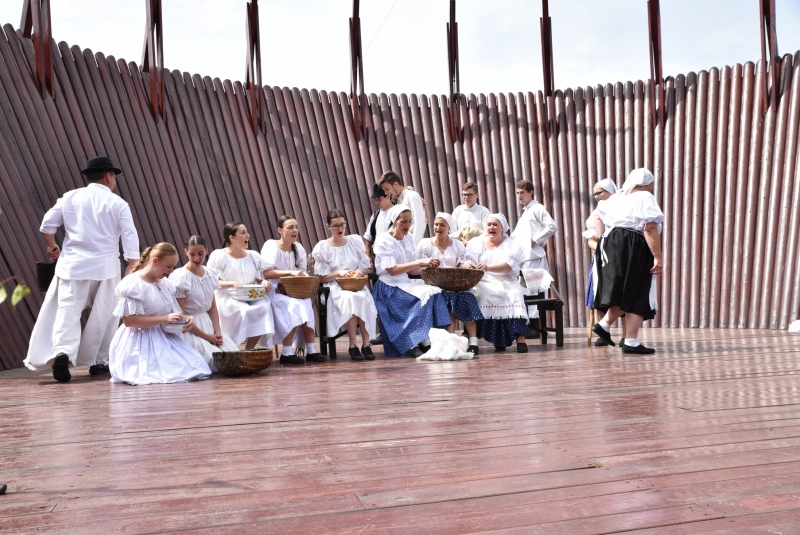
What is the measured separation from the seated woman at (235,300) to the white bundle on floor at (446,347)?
1241 millimetres

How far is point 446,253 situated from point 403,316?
676 millimetres

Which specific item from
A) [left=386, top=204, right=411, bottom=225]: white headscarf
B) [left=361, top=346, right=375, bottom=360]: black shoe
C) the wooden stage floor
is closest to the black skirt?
the wooden stage floor

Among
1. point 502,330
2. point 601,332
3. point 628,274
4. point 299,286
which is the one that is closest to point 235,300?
point 299,286

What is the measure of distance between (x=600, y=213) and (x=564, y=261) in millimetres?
3207

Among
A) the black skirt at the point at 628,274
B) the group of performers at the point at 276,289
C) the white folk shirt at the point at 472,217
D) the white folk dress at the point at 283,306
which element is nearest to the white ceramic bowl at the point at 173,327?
the group of performers at the point at 276,289

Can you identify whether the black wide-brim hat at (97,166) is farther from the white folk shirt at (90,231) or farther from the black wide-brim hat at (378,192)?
the black wide-brim hat at (378,192)

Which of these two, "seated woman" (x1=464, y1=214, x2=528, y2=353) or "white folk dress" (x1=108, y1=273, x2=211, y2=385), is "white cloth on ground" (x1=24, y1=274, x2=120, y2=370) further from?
"seated woman" (x1=464, y1=214, x2=528, y2=353)

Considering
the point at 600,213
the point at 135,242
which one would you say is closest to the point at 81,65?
the point at 135,242

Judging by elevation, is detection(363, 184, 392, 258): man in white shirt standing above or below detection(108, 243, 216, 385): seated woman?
above

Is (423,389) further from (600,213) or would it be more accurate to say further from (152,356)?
(600,213)

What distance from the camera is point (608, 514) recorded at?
6.73ft

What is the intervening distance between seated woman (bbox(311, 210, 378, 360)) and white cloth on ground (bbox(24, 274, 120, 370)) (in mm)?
1687

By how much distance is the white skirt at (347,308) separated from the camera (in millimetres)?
6766

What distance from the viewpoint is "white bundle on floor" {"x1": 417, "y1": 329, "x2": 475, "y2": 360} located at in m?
6.32
